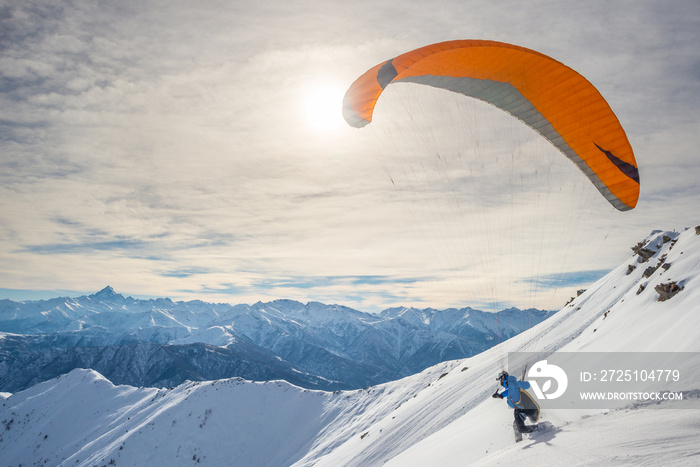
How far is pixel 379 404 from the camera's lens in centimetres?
4425

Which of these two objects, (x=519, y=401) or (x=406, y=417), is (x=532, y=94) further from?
(x=406, y=417)

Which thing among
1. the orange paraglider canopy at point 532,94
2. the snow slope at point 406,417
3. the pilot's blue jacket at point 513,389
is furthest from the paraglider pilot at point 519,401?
the orange paraglider canopy at point 532,94

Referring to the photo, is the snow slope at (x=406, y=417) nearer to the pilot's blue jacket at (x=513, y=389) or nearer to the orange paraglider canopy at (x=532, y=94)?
the pilot's blue jacket at (x=513, y=389)

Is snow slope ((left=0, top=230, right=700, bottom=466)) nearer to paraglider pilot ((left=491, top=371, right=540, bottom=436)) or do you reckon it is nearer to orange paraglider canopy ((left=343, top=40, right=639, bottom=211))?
paraglider pilot ((left=491, top=371, right=540, bottom=436))

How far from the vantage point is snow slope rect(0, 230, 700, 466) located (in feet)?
25.7

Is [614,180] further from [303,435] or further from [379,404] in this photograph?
[303,435]

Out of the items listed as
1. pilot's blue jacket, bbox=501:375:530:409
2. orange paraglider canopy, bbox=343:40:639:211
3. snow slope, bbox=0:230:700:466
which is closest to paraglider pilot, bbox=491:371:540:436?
pilot's blue jacket, bbox=501:375:530:409

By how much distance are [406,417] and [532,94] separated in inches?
910

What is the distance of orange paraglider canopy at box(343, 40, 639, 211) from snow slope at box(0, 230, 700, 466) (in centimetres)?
527

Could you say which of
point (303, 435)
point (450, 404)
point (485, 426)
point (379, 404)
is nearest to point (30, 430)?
point (303, 435)

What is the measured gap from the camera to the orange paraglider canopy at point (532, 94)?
11.6m

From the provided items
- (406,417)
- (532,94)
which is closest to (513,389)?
(532,94)

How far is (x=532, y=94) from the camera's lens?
499 inches

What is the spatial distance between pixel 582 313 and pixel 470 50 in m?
22.6
